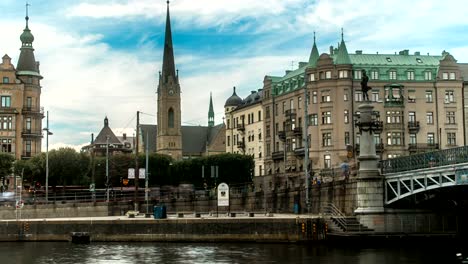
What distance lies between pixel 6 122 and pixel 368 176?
78547 millimetres

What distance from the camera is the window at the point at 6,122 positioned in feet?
413

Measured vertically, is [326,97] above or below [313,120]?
above

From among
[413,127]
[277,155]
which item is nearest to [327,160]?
[277,155]

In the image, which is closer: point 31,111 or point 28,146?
point 31,111

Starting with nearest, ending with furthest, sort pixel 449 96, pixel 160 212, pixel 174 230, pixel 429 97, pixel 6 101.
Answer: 1. pixel 174 230
2. pixel 160 212
3. pixel 449 96
4. pixel 429 97
5. pixel 6 101

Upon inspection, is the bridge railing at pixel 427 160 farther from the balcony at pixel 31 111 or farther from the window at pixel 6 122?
the window at pixel 6 122

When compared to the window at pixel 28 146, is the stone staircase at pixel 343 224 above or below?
below

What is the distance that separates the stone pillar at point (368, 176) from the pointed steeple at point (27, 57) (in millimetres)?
78317

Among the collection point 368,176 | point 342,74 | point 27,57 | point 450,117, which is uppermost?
point 27,57

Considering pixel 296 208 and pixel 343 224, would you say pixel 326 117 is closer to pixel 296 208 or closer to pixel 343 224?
pixel 296 208

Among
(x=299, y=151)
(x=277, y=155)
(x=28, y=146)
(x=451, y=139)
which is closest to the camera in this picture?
(x=451, y=139)

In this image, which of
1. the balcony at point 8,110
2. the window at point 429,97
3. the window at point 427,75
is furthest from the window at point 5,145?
the window at point 427,75

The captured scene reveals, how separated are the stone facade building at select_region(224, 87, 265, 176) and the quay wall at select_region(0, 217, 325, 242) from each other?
5891cm

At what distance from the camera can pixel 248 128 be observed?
463 feet
